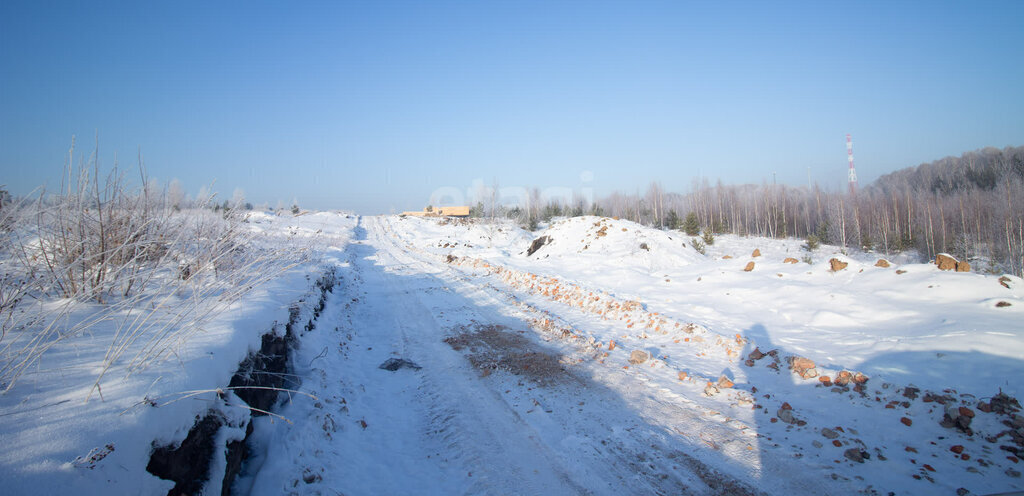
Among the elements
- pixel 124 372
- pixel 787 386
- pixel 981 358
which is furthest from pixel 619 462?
pixel 981 358

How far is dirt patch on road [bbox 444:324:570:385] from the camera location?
18.0ft

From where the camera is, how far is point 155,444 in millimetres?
2260

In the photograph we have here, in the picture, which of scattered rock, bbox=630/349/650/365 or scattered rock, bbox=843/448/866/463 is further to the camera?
scattered rock, bbox=630/349/650/365

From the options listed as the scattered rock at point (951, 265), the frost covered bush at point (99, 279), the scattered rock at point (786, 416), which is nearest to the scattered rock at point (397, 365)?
the frost covered bush at point (99, 279)

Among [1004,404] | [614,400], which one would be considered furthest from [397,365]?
[1004,404]

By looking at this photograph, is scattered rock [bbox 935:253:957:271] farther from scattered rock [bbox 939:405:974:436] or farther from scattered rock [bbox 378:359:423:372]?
scattered rock [bbox 378:359:423:372]

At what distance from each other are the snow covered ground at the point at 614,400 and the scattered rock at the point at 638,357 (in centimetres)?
4

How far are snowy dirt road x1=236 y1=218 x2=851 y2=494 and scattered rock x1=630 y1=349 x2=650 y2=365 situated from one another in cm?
45

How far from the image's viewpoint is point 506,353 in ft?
20.5

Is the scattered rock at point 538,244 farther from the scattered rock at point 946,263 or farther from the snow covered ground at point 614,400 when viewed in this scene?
the scattered rock at point 946,263

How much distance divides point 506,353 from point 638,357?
197cm

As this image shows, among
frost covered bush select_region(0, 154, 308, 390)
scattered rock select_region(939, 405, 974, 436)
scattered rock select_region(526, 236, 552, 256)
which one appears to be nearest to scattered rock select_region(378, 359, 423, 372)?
frost covered bush select_region(0, 154, 308, 390)

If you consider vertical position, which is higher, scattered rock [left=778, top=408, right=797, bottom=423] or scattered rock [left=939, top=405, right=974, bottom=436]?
scattered rock [left=939, top=405, right=974, bottom=436]

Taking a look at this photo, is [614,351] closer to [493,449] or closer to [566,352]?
[566,352]
